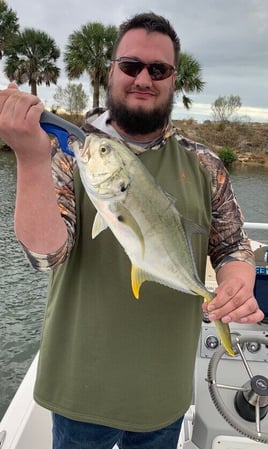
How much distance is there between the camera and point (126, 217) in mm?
1240

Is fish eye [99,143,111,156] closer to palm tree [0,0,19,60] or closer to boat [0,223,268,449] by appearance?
boat [0,223,268,449]

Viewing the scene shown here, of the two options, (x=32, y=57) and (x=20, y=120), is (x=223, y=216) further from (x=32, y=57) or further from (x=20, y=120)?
(x=32, y=57)

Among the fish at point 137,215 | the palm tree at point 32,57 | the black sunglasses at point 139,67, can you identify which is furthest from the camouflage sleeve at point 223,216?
the palm tree at point 32,57

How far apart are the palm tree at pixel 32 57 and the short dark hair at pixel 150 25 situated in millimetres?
31324

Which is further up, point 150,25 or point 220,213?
point 150,25

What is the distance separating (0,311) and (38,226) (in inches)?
219

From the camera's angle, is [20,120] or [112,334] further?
[112,334]

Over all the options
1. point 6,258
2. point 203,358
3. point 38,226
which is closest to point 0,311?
point 6,258

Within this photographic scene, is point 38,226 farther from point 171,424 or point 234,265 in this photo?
point 171,424

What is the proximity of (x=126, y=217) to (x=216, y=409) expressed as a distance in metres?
1.83

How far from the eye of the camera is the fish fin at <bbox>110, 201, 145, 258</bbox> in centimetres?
123

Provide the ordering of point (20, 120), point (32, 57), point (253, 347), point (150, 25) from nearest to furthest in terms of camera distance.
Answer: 1. point (20, 120)
2. point (150, 25)
3. point (253, 347)
4. point (32, 57)

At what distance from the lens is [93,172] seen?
1.23 metres

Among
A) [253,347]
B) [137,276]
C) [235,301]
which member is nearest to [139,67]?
[137,276]
